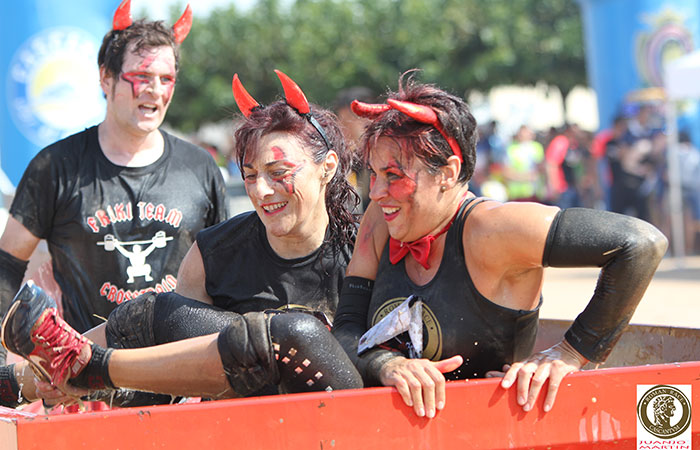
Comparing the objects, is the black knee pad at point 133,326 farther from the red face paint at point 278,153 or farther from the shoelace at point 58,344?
the red face paint at point 278,153

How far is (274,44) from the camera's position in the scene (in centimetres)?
3238

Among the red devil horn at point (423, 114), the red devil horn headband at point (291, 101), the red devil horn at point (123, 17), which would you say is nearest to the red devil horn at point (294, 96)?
the red devil horn headband at point (291, 101)

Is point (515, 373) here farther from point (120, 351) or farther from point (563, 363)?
point (120, 351)

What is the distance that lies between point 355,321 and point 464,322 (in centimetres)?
43

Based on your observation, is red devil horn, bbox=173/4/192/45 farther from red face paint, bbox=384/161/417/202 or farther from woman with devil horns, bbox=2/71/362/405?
red face paint, bbox=384/161/417/202

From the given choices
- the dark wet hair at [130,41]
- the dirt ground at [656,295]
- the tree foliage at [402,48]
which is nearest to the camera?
the dark wet hair at [130,41]

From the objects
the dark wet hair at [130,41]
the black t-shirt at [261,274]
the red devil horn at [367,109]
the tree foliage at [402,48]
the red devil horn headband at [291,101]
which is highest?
the tree foliage at [402,48]

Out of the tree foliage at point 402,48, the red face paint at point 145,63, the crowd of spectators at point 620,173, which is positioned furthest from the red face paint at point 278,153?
the tree foliage at point 402,48

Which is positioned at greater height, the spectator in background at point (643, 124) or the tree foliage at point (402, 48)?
the tree foliage at point (402, 48)

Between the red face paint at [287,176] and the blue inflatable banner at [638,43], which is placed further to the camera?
the blue inflatable banner at [638,43]

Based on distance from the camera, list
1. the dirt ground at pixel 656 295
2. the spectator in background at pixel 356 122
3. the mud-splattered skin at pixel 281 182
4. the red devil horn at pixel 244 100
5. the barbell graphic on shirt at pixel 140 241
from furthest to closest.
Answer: the dirt ground at pixel 656 295 < the spectator in background at pixel 356 122 < the barbell graphic on shirt at pixel 140 241 < the red devil horn at pixel 244 100 < the mud-splattered skin at pixel 281 182

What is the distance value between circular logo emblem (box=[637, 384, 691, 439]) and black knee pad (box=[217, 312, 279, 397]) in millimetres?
1016

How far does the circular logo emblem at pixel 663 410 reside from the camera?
243cm

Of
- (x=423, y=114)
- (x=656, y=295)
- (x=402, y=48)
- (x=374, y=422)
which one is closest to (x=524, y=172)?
(x=656, y=295)
